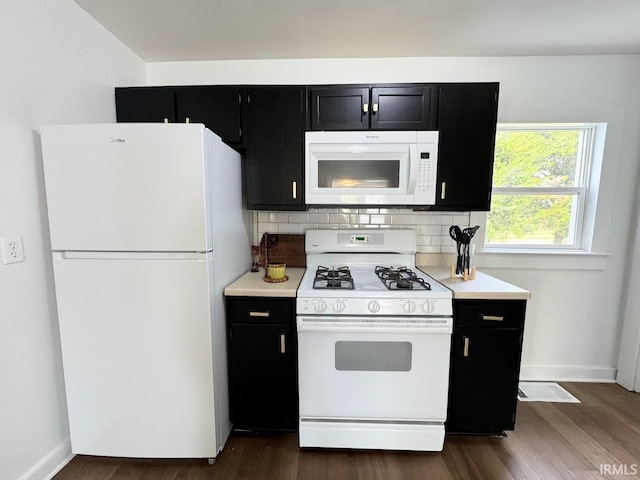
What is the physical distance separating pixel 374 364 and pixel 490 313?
726 millimetres

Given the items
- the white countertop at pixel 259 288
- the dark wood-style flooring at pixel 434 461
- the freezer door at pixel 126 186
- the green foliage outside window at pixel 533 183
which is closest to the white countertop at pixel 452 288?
the white countertop at pixel 259 288

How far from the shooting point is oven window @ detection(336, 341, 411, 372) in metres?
1.58

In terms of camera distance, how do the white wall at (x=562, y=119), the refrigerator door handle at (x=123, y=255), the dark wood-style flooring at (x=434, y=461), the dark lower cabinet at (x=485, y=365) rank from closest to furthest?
1. the refrigerator door handle at (x=123, y=255)
2. the dark wood-style flooring at (x=434, y=461)
3. the dark lower cabinet at (x=485, y=365)
4. the white wall at (x=562, y=119)

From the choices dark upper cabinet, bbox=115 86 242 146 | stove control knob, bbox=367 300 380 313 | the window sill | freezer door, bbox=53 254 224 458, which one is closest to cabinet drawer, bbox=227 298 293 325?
freezer door, bbox=53 254 224 458

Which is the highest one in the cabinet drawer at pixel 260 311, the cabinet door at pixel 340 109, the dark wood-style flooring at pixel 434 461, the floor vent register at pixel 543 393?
the cabinet door at pixel 340 109

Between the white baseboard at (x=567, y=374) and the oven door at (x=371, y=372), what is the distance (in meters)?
1.31

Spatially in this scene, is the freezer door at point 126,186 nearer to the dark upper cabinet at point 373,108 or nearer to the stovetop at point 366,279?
the stovetop at point 366,279

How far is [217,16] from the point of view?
1.67 metres

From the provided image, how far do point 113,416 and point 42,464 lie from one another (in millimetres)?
377

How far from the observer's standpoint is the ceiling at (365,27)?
62.1 inches

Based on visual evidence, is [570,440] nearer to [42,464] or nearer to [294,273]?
[294,273]

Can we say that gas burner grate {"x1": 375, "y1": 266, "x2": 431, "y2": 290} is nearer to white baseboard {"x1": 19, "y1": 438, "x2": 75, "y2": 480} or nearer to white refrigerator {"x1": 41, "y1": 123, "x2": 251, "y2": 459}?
white refrigerator {"x1": 41, "y1": 123, "x2": 251, "y2": 459}

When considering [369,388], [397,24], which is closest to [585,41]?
[397,24]

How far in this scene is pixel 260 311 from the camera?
5.38ft
